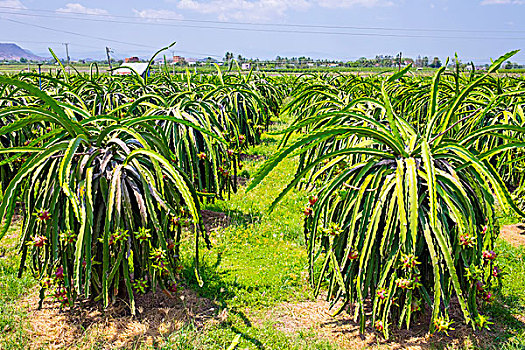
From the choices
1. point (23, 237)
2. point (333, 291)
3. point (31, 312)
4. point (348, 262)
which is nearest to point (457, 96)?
point (348, 262)

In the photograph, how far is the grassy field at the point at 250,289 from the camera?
265 cm

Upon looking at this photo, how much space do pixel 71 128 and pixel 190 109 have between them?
182cm

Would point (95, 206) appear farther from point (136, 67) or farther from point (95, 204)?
point (136, 67)

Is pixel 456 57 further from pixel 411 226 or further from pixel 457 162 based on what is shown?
pixel 411 226

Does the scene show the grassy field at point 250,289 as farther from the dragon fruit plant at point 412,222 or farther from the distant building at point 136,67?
the distant building at point 136,67

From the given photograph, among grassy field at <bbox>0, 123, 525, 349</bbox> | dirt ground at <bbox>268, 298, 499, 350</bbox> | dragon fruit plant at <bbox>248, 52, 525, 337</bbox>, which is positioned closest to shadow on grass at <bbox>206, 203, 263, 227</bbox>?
grassy field at <bbox>0, 123, 525, 349</bbox>

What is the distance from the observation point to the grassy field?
2.65 m

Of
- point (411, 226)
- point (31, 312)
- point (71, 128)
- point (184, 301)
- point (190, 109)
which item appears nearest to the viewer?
point (411, 226)

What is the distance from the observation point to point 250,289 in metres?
3.37

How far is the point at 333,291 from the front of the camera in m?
2.80

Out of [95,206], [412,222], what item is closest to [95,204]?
[95,206]

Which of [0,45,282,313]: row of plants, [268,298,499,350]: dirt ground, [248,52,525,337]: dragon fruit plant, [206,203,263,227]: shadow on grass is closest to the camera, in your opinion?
[248,52,525,337]: dragon fruit plant

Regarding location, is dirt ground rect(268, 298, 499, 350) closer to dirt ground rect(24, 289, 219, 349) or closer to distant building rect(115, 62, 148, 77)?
dirt ground rect(24, 289, 219, 349)

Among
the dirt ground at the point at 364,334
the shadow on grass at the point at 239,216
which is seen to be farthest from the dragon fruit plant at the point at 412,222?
the shadow on grass at the point at 239,216
